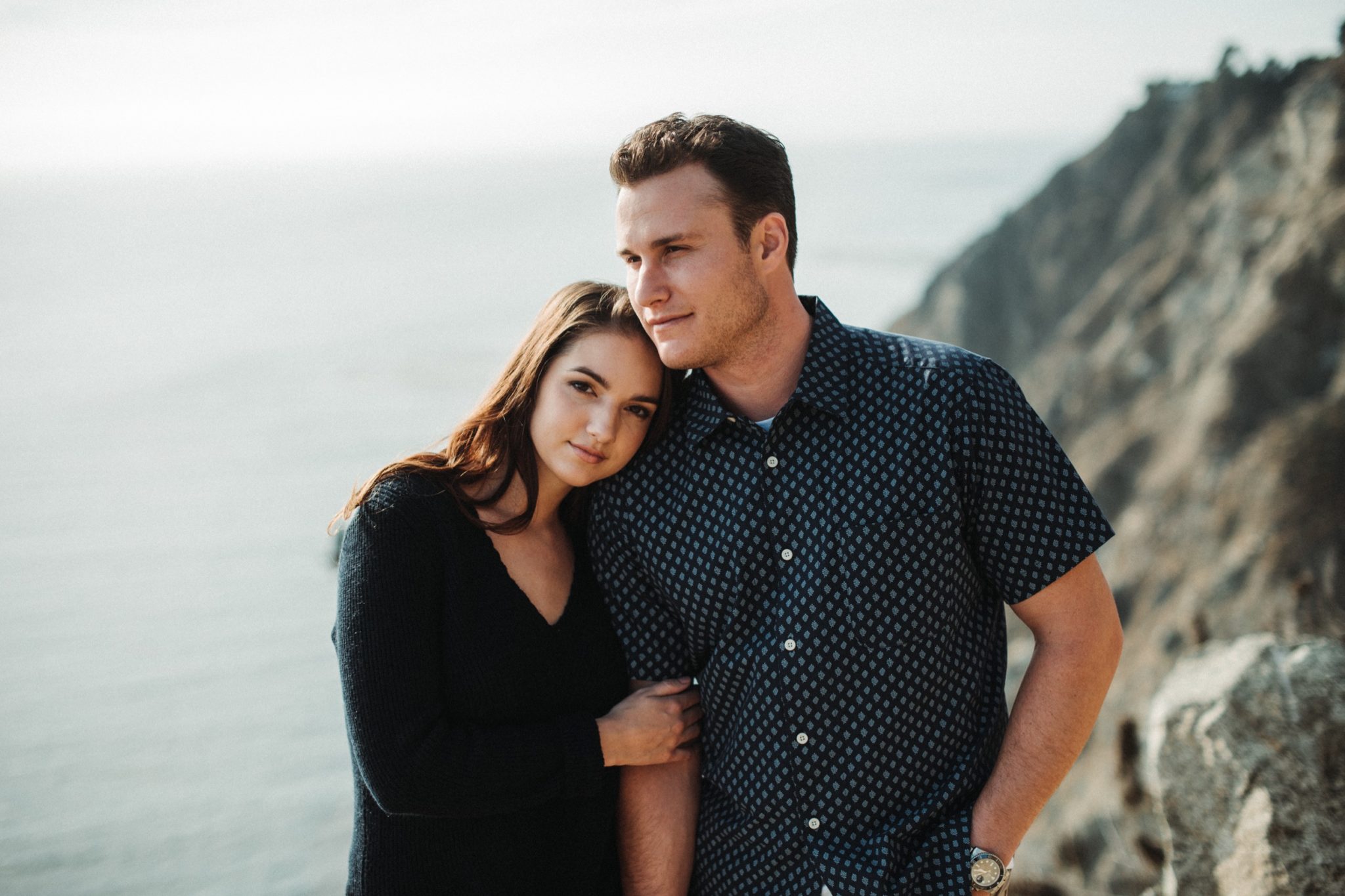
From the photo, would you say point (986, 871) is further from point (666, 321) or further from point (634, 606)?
point (666, 321)

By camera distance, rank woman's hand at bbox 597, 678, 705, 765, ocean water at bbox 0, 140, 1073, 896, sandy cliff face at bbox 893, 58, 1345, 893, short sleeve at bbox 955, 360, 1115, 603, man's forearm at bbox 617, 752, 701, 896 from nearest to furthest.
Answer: short sleeve at bbox 955, 360, 1115, 603
woman's hand at bbox 597, 678, 705, 765
man's forearm at bbox 617, 752, 701, 896
sandy cliff face at bbox 893, 58, 1345, 893
ocean water at bbox 0, 140, 1073, 896

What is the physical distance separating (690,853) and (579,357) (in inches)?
49.7

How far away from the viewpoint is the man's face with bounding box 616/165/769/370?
2490 mm

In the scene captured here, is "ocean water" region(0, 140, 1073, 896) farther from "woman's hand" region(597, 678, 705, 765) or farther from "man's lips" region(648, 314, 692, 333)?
"woman's hand" region(597, 678, 705, 765)

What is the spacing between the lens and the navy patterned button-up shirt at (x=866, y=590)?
7.59 feet

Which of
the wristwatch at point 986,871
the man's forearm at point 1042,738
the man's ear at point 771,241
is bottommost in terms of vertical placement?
the wristwatch at point 986,871

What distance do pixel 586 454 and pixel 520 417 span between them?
0.70ft

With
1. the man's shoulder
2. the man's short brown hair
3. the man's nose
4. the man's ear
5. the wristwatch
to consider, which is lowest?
the wristwatch

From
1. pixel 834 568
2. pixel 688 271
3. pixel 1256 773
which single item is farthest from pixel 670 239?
pixel 1256 773

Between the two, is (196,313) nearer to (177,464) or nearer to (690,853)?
(177,464)

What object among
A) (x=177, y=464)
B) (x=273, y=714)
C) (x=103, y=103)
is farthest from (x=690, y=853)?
(x=103, y=103)

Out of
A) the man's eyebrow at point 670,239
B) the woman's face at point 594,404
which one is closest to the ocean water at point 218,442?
the woman's face at point 594,404

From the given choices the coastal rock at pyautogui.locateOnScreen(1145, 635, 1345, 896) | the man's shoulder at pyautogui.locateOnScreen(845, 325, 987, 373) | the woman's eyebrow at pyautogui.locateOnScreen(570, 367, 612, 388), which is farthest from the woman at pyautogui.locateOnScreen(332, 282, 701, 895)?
the coastal rock at pyautogui.locateOnScreen(1145, 635, 1345, 896)

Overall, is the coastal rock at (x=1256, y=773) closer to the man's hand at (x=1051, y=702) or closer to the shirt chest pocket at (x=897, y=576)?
the man's hand at (x=1051, y=702)
